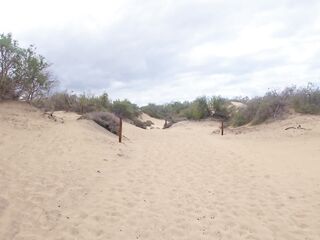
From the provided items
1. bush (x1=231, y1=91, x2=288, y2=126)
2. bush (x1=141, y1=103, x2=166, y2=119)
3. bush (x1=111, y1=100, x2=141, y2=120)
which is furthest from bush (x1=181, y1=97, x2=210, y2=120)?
bush (x1=141, y1=103, x2=166, y2=119)

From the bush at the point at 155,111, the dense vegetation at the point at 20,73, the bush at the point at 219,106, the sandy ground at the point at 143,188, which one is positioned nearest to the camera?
the sandy ground at the point at 143,188

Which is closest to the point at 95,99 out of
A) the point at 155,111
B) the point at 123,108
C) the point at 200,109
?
the point at 123,108

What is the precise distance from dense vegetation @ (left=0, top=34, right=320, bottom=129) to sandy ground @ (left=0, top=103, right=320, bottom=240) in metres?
1.90

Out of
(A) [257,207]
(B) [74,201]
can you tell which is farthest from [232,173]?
(B) [74,201]

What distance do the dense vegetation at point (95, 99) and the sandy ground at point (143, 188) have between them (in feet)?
6.22

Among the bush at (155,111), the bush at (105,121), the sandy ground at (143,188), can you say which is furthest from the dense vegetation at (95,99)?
the bush at (155,111)

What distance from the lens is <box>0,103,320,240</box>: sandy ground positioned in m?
6.35

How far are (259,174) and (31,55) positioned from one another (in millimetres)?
11174

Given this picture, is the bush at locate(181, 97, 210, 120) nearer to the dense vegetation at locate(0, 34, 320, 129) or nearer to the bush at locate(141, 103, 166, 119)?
the dense vegetation at locate(0, 34, 320, 129)

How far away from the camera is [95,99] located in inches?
1249

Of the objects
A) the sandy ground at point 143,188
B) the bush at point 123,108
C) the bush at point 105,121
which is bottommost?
the sandy ground at point 143,188

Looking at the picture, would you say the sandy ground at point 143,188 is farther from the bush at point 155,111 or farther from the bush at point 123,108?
the bush at point 155,111

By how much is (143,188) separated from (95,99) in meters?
23.6

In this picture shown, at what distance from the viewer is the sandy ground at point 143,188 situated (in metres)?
6.35
